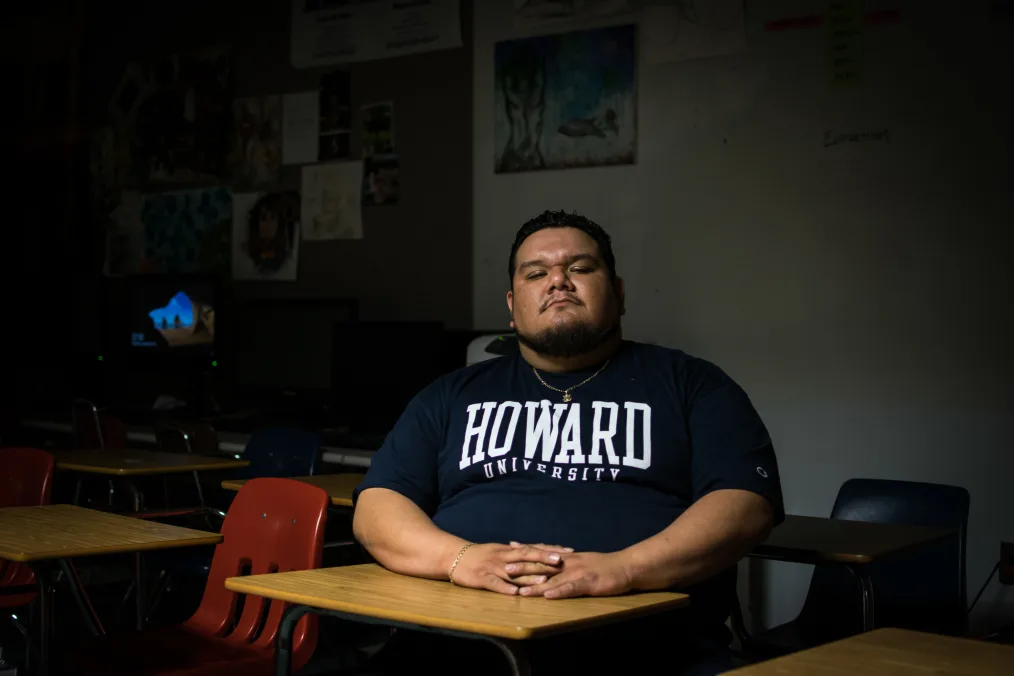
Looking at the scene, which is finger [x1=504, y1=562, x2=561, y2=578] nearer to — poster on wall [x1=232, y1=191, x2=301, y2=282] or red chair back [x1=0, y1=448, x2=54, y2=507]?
red chair back [x1=0, y1=448, x2=54, y2=507]

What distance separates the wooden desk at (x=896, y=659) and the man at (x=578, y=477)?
391mm

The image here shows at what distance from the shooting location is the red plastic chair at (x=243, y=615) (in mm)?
2139

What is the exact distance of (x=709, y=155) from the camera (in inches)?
155

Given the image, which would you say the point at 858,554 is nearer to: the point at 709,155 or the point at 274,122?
the point at 709,155

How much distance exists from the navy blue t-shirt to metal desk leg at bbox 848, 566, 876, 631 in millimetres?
544

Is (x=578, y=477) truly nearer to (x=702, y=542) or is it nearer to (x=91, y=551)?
(x=702, y=542)

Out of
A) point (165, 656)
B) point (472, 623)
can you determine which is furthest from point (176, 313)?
point (472, 623)

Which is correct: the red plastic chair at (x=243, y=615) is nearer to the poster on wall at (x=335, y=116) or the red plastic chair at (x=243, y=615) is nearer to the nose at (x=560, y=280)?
the nose at (x=560, y=280)

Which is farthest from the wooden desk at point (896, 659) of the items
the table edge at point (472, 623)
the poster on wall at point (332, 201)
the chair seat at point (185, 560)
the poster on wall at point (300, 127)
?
the poster on wall at point (300, 127)

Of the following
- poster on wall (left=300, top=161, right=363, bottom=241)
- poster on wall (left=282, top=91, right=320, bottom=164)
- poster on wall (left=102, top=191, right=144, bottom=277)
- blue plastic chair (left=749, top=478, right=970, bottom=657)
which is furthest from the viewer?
poster on wall (left=102, top=191, right=144, bottom=277)

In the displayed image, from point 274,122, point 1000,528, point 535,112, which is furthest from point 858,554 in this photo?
point 274,122

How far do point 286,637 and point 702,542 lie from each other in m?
0.66

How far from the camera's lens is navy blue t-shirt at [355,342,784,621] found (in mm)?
1856

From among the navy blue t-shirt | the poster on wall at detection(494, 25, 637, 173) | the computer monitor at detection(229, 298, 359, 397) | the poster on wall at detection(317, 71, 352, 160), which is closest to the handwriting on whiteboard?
the poster on wall at detection(494, 25, 637, 173)
